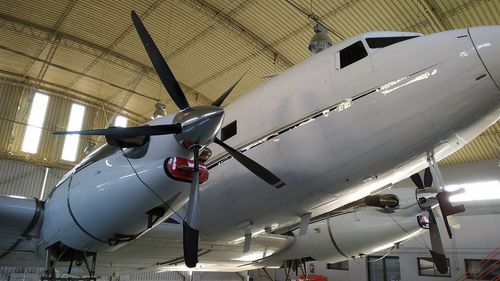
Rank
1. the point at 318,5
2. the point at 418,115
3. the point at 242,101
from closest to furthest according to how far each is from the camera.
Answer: the point at 418,115 < the point at 242,101 < the point at 318,5

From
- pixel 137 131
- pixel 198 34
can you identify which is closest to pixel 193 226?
pixel 137 131

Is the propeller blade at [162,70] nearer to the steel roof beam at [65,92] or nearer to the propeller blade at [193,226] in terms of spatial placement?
the propeller blade at [193,226]

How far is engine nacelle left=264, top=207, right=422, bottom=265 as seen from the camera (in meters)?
11.4

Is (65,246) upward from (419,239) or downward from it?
downward

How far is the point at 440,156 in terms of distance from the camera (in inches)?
262

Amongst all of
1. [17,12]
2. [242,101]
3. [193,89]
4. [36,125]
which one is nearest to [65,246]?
[242,101]

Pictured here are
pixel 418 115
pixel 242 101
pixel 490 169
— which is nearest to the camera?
pixel 418 115

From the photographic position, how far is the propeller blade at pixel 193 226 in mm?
5895

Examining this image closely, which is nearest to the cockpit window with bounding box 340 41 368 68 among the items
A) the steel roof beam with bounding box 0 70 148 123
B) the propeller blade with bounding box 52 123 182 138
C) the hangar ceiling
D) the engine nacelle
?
the propeller blade with bounding box 52 123 182 138

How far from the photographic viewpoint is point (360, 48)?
278 inches

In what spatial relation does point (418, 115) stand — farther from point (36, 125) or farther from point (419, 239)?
point (36, 125)

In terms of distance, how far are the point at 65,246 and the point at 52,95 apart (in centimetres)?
2290

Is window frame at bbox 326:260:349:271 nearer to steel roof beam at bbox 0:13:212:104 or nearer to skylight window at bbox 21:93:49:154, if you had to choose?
steel roof beam at bbox 0:13:212:104

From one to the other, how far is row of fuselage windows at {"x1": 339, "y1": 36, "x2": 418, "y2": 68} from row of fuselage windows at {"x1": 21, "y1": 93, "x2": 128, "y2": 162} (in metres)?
24.8
